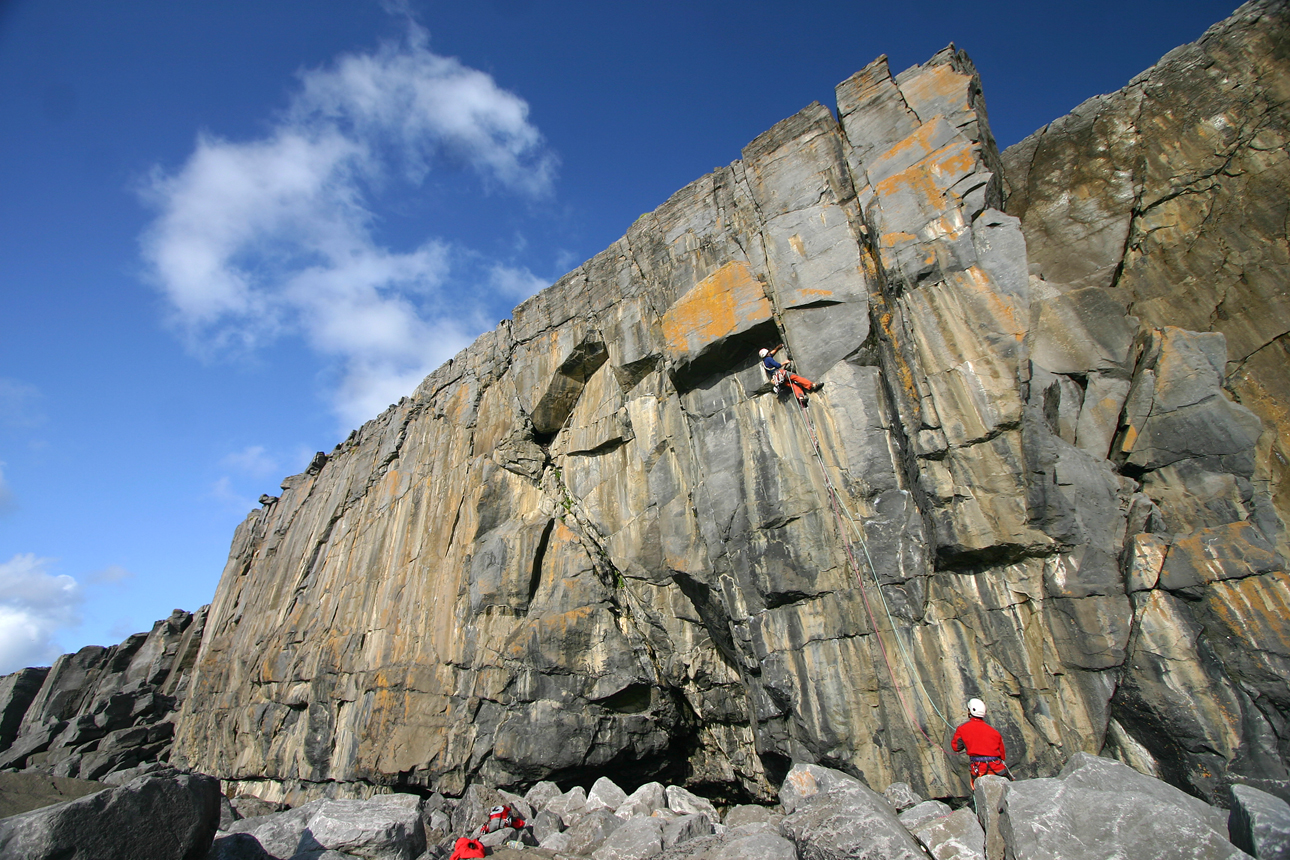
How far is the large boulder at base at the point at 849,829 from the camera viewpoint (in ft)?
19.7

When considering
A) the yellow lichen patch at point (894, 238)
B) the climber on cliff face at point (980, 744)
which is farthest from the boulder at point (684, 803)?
the yellow lichen patch at point (894, 238)

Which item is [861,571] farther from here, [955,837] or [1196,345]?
[1196,345]

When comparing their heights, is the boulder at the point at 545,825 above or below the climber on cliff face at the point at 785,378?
below

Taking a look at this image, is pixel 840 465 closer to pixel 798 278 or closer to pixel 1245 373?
pixel 798 278

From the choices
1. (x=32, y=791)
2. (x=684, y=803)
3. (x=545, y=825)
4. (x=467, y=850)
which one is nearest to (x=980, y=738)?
(x=684, y=803)

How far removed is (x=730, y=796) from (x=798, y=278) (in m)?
9.82

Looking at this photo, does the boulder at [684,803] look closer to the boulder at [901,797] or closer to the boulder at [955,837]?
the boulder at [901,797]

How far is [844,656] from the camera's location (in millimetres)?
9227

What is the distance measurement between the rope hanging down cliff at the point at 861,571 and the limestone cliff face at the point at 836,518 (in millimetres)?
Result: 34

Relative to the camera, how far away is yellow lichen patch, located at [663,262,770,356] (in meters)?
11.7

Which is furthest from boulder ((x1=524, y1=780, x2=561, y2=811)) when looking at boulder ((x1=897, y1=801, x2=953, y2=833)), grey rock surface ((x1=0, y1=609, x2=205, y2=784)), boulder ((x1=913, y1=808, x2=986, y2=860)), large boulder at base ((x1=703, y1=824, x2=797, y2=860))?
grey rock surface ((x1=0, y1=609, x2=205, y2=784))

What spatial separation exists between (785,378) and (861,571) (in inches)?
134

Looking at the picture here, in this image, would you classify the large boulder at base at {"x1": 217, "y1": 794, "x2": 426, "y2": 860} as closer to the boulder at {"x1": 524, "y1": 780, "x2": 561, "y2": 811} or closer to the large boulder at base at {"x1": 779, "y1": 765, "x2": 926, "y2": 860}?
the boulder at {"x1": 524, "y1": 780, "x2": 561, "y2": 811}

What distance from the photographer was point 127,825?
6043 millimetres
